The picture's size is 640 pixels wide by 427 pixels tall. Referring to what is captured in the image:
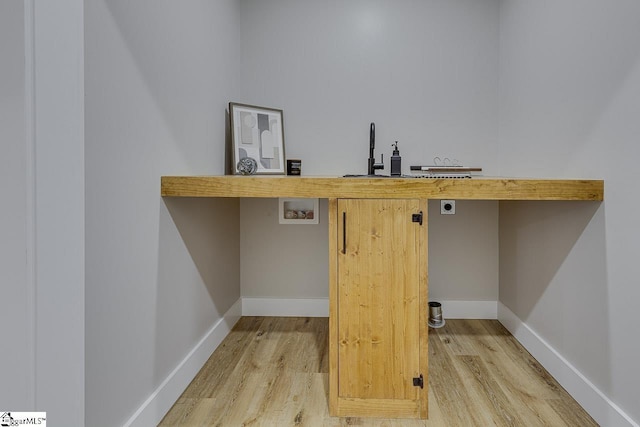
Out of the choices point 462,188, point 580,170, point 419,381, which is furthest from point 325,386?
point 580,170

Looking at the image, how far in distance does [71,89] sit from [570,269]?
6.79 feet

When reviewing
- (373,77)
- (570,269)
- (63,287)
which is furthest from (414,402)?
(373,77)

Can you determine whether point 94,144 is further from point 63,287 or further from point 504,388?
point 504,388

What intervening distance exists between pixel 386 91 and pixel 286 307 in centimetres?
170

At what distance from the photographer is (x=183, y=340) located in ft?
5.96

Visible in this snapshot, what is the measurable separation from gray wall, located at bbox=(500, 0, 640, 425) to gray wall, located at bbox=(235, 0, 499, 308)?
0.22m

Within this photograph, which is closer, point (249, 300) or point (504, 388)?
point (504, 388)

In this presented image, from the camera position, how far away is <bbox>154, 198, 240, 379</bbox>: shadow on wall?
164 centimetres

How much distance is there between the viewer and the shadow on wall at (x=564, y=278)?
5.17 ft

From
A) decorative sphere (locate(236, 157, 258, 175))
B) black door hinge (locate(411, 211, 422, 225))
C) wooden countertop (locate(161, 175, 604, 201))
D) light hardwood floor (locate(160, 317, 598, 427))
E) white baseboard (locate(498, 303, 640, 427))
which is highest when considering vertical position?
decorative sphere (locate(236, 157, 258, 175))

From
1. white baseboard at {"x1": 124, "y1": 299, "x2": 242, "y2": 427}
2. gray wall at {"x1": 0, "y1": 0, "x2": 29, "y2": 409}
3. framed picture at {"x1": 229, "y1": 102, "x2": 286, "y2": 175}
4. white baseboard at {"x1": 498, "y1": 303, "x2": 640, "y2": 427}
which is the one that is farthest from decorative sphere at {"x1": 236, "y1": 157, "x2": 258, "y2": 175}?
white baseboard at {"x1": 498, "y1": 303, "x2": 640, "y2": 427}

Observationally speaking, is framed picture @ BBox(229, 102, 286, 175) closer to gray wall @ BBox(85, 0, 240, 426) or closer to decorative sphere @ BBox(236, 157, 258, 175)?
decorative sphere @ BBox(236, 157, 258, 175)

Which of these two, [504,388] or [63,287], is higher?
[63,287]

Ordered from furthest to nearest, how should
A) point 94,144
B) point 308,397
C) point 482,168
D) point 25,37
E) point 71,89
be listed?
point 482,168 < point 308,397 < point 94,144 < point 71,89 < point 25,37
